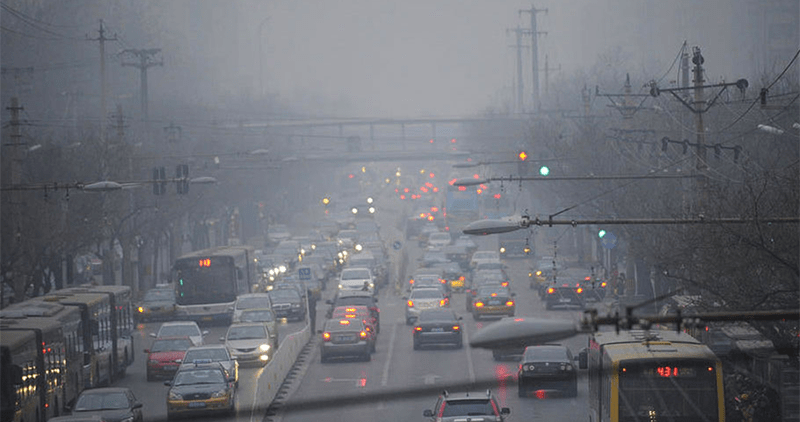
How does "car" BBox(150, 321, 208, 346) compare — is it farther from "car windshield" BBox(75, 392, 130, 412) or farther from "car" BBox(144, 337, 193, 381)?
"car windshield" BBox(75, 392, 130, 412)

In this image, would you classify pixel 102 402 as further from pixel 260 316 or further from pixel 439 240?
pixel 439 240

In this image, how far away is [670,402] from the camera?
23.5 m

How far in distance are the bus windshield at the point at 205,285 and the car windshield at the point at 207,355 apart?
2158cm

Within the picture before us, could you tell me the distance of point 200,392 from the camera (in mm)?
32688

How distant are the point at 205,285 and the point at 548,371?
27198 millimetres

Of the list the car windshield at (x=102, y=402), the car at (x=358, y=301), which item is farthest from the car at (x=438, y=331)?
the car windshield at (x=102, y=402)

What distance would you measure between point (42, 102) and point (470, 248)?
178 feet

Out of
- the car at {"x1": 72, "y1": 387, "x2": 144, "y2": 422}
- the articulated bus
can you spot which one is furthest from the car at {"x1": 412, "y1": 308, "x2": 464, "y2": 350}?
the articulated bus

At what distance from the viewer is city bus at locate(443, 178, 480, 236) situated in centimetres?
12200

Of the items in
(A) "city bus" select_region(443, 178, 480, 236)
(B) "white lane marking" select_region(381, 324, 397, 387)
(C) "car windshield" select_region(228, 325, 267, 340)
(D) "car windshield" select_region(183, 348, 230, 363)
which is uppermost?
(A) "city bus" select_region(443, 178, 480, 236)

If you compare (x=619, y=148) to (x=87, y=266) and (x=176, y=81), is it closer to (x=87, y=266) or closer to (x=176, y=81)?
(x=87, y=266)

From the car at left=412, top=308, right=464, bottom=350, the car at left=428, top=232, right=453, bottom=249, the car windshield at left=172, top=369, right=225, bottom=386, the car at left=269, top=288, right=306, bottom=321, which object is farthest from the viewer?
the car at left=428, top=232, right=453, bottom=249

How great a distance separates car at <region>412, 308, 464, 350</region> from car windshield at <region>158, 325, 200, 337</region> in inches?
300

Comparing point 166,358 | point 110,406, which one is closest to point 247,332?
point 166,358
